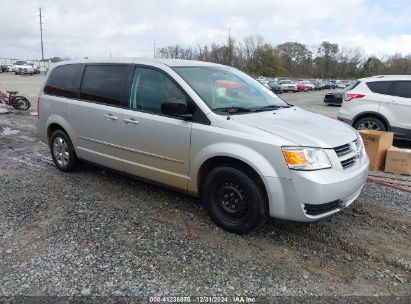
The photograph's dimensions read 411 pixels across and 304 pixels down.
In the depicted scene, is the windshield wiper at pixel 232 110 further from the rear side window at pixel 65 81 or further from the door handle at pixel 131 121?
the rear side window at pixel 65 81

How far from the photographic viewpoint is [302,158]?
350cm

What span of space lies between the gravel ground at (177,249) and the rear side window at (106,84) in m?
1.26

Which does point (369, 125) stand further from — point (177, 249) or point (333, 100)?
point (333, 100)

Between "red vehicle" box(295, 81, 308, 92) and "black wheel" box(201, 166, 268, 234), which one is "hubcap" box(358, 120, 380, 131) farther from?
"red vehicle" box(295, 81, 308, 92)

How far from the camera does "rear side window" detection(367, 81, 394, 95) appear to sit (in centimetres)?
870

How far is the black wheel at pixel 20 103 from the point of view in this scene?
574 inches

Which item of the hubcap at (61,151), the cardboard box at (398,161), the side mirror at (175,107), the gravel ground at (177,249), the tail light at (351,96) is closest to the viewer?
the gravel ground at (177,249)

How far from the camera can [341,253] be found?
145 inches

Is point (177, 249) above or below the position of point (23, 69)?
below

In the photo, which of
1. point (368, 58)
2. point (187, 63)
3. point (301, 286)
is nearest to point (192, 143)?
point (187, 63)

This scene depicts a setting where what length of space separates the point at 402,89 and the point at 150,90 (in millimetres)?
6398

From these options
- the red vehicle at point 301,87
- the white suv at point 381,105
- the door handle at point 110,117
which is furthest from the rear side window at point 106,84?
the red vehicle at point 301,87

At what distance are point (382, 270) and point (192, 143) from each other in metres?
2.17

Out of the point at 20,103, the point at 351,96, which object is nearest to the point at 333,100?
the point at 351,96
